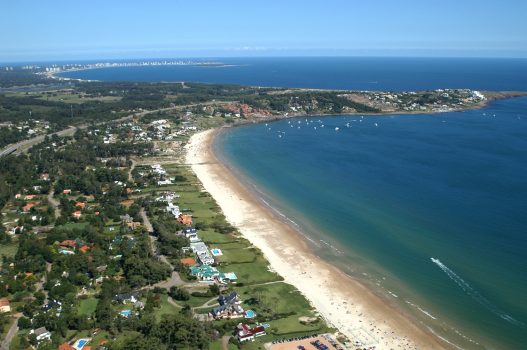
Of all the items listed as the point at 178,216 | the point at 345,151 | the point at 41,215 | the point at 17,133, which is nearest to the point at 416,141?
the point at 345,151

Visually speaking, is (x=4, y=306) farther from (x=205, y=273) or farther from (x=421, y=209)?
(x=421, y=209)

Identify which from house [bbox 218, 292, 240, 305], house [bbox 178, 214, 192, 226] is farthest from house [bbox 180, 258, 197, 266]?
house [bbox 178, 214, 192, 226]

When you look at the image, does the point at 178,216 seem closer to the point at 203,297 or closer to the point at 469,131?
the point at 203,297

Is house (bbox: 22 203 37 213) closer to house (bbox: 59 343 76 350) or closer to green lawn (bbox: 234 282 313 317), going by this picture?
house (bbox: 59 343 76 350)

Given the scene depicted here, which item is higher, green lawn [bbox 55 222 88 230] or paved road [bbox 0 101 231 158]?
paved road [bbox 0 101 231 158]

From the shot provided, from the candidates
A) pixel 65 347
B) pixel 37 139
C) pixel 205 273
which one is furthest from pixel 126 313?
pixel 37 139

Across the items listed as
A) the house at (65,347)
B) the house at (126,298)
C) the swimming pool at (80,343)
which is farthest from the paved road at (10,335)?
the house at (126,298)
